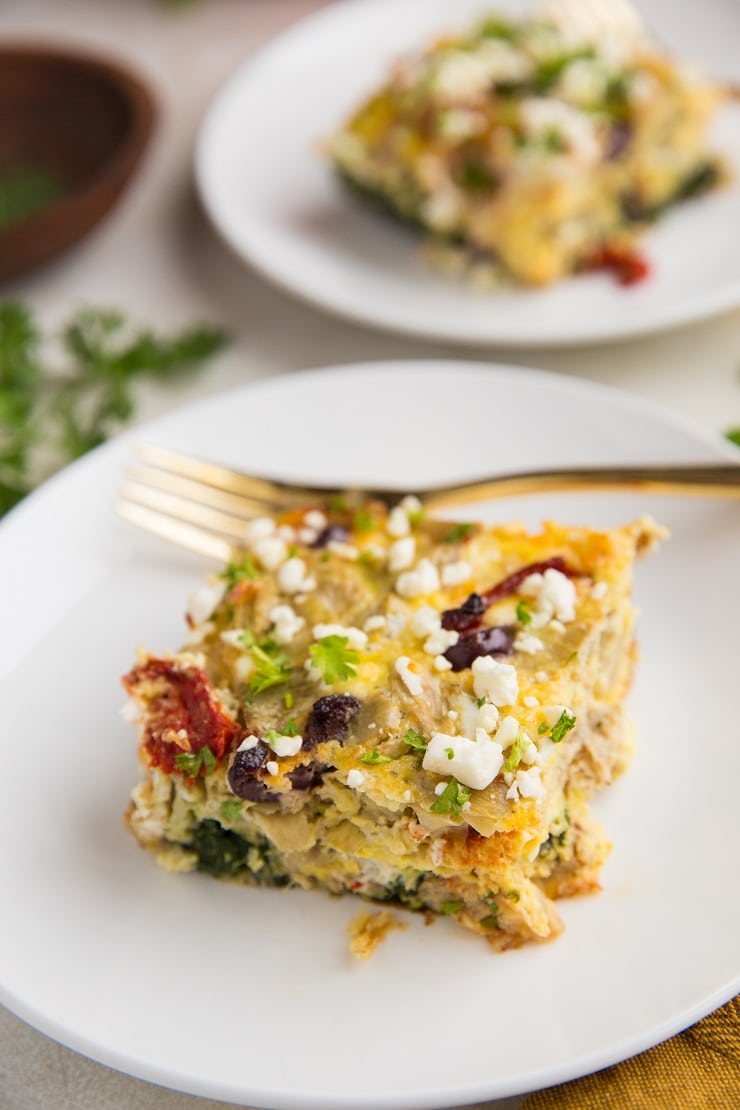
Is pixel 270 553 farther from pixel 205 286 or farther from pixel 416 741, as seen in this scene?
pixel 205 286

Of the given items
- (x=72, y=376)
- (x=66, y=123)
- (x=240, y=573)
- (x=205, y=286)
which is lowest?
(x=72, y=376)

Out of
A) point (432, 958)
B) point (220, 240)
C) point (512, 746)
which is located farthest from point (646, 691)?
point (220, 240)

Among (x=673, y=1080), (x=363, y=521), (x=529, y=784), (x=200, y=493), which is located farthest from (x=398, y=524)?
(x=673, y=1080)

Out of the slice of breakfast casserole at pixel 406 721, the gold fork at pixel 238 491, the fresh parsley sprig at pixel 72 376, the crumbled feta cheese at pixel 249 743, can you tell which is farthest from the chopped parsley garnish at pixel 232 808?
the fresh parsley sprig at pixel 72 376

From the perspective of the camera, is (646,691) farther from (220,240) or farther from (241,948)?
(220,240)

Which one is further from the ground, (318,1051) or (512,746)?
(512,746)
